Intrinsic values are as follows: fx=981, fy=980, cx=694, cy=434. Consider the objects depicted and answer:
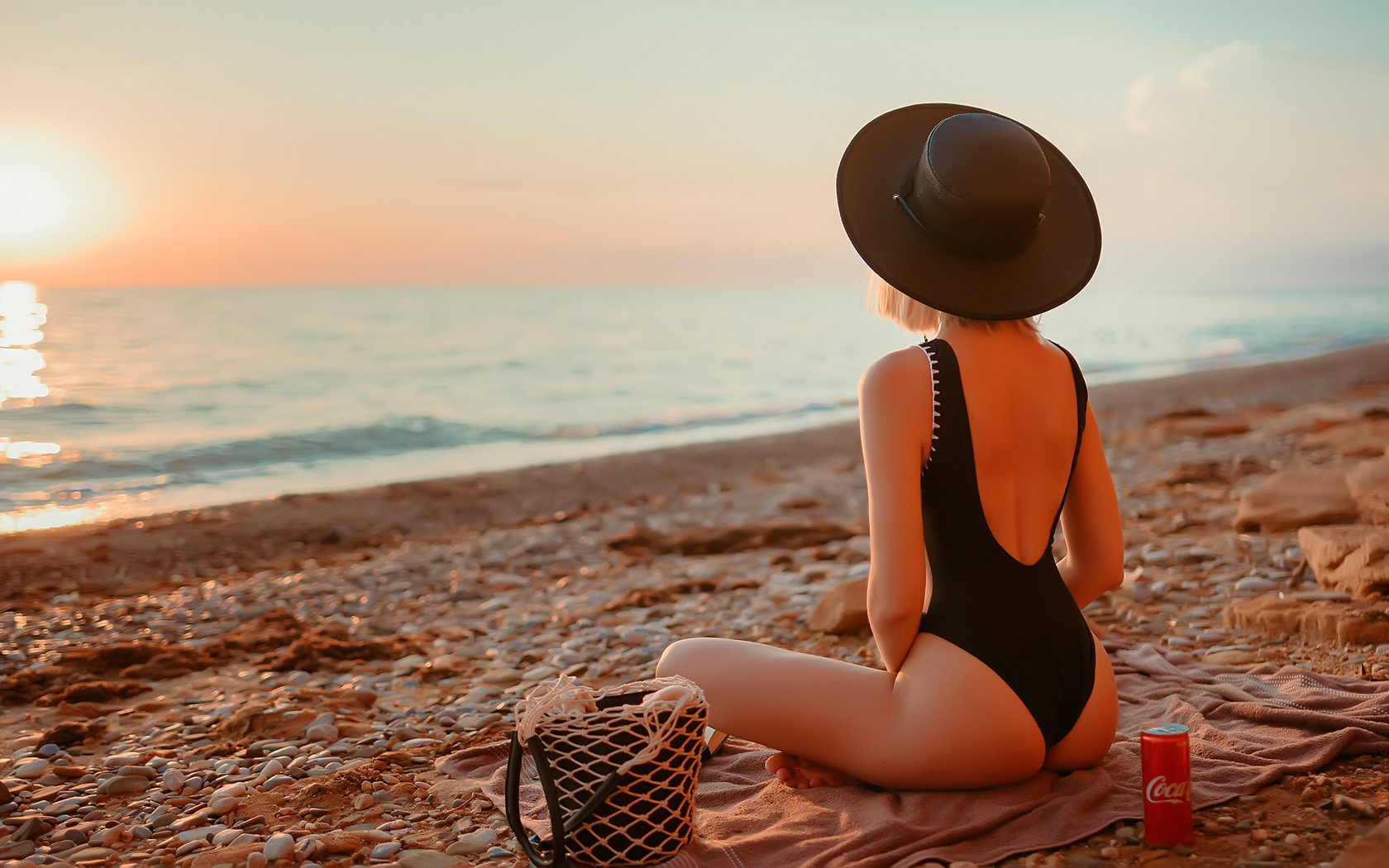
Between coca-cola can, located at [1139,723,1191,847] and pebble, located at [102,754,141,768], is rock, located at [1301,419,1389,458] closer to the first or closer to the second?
coca-cola can, located at [1139,723,1191,847]

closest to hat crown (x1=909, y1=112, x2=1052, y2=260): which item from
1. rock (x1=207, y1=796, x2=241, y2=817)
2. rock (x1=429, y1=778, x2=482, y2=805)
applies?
rock (x1=429, y1=778, x2=482, y2=805)

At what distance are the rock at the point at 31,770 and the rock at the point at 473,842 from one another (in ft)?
6.03

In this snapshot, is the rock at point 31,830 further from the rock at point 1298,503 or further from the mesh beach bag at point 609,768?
the rock at point 1298,503

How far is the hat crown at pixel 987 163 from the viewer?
2.43 metres

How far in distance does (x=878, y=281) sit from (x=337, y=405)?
55.2 ft

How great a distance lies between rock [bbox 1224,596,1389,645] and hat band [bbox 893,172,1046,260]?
8.27 ft

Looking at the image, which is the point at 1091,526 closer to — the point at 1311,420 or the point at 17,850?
the point at 17,850

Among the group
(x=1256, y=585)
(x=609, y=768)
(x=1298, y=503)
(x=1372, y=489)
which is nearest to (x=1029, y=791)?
(x=609, y=768)

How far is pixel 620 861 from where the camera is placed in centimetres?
245

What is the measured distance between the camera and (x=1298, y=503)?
5.79 meters

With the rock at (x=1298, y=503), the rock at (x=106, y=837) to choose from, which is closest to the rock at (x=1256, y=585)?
the rock at (x=1298, y=503)

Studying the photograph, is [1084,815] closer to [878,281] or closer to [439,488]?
[878,281]

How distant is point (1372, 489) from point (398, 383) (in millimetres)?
19509

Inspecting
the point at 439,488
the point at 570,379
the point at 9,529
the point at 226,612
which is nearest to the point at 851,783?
the point at 226,612
